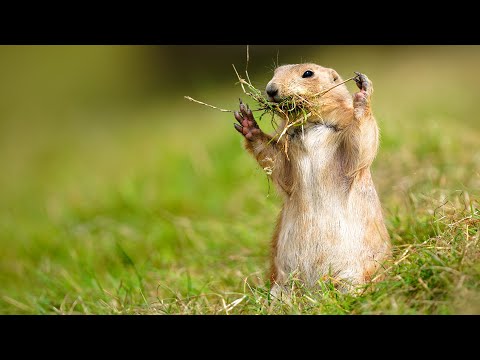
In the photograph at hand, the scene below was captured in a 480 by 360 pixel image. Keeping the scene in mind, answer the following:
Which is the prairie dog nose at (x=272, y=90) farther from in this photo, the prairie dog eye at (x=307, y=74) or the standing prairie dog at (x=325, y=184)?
the prairie dog eye at (x=307, y=74)

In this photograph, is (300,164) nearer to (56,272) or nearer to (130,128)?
(56,272)

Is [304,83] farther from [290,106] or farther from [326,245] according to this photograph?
[326,245]

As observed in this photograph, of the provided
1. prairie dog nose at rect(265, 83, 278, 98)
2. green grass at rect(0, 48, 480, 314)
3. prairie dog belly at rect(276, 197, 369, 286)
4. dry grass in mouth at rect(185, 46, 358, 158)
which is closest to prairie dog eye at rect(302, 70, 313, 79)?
dry grass in mouth at rect(185, 46, 358, 158)

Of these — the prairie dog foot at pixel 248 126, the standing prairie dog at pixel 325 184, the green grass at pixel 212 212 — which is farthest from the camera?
the prairie dog foot at pixel 248 126

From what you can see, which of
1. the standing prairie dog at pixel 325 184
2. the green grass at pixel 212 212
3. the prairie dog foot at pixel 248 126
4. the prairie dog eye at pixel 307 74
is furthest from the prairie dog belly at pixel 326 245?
the prairie dog eye at pixel 307 74

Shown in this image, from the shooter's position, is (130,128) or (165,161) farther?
(130,128)

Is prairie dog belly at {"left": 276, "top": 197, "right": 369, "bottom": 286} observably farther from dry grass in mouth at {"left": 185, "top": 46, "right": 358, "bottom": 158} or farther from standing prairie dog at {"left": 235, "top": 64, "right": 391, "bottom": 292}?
dry grass in mouth at {"left": 185, "top": 46, "right": 358, "bottom": 158}

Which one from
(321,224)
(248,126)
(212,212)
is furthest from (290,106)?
(212,212)

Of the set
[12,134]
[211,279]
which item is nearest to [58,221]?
[211,279]
